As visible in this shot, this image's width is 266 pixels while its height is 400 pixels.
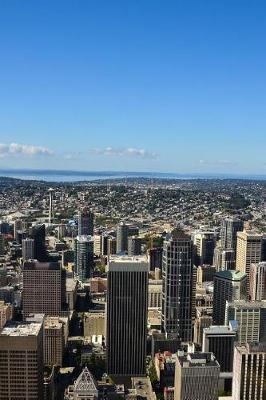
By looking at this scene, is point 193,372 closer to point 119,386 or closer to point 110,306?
point 119,386

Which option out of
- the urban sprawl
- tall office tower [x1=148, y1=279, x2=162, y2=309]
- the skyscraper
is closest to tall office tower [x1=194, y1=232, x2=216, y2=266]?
the urban sprawl

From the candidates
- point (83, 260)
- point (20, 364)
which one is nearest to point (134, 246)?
point (83, 260)

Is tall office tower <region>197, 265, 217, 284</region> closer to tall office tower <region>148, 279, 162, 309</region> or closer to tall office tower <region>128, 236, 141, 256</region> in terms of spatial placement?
tall office tower <region>128, 236, 141, 256</region>

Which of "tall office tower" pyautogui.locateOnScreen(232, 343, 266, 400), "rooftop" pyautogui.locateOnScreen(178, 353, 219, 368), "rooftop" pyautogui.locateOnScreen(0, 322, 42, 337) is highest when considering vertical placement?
"rooftop" pyautogui.locateOnScreen(0, 322, 42, 337)

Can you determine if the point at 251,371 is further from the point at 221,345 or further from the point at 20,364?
the point at 20,364

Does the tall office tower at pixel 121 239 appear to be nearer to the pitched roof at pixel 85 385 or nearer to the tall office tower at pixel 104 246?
the tall office tower at pixel 104 246

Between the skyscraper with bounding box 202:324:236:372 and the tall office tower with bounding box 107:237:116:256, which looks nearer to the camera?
the skyscraper with bounding box 202:324:236:372

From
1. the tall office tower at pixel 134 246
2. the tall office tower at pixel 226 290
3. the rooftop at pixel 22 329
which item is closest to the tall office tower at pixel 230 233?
the tall office tower at pixel 134 246
